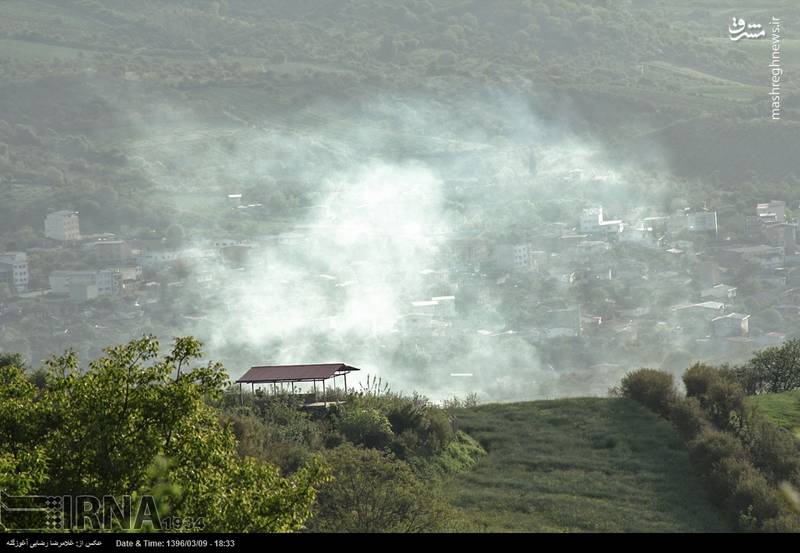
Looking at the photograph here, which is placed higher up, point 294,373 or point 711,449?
point 294,373

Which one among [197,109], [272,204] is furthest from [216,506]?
[197,109]

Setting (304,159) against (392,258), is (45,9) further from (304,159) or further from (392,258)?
(392,258)

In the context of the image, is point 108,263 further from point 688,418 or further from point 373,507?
point 373,507

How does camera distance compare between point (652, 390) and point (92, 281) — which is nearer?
point (652, 390)

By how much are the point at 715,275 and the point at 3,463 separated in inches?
2359

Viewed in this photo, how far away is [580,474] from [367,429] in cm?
328

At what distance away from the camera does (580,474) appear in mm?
16500

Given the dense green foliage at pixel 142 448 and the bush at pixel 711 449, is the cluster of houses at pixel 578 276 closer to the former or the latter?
the bush at pixel 711 449

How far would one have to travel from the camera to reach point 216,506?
7.88 metres

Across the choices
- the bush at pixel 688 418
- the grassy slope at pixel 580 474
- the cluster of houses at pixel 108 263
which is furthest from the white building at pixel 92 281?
the bush at pixel 688 418

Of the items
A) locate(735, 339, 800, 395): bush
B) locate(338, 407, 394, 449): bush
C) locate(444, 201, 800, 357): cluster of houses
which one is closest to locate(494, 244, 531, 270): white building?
locate(444, 201, 800, 357): cluster of houses

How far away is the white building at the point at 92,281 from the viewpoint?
64.4 m

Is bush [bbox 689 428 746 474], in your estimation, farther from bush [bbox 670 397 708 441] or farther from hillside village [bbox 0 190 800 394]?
hillside village [bbox 0 190 800 394]

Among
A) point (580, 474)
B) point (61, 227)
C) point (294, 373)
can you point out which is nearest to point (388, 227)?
point (61, 227)
